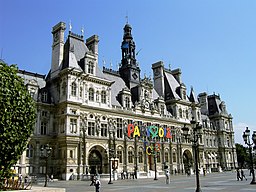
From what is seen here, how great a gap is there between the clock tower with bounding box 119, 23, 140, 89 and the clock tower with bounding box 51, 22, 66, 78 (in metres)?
17.2

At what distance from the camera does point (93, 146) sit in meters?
46.2

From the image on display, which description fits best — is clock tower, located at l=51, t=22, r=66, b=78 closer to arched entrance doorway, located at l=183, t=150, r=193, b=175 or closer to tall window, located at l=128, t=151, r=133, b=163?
tall window, located at l=128, t=151, r=133, b=163

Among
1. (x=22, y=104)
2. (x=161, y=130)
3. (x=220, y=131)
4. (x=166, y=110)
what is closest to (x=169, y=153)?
(x=161, y=130)

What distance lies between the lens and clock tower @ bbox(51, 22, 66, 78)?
48.7 meters

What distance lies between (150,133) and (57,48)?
81.3 ft

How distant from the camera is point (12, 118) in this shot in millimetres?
14023

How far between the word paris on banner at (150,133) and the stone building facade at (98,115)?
23 cm

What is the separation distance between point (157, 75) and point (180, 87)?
6718mm

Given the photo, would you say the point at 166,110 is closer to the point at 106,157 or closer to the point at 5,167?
the point at 106,157

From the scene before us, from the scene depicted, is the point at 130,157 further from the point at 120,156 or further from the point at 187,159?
the point at 187,159

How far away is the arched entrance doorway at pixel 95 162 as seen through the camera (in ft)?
153

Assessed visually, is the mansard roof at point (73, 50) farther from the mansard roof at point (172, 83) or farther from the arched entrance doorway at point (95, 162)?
the mansard roof at point (172, 83)

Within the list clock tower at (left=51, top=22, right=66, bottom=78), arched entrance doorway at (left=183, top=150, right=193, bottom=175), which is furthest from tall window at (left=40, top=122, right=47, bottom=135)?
arched entrance doorway at (left=183, top=150, right=193, bottom=175)

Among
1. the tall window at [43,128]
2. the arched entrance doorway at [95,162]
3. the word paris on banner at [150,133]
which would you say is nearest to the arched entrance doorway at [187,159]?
the word paris on banner at [150,133]
